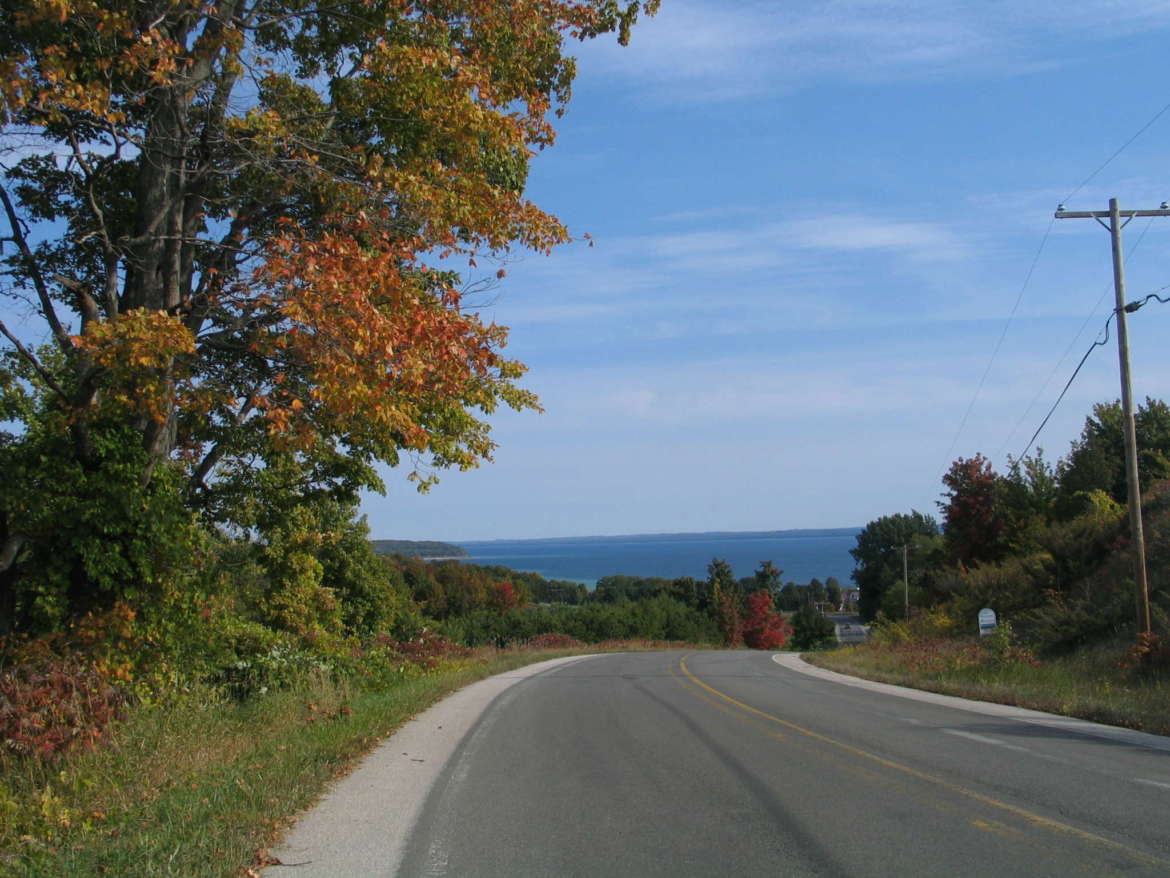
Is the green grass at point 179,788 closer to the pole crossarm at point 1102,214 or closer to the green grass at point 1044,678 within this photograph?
the green grass at point 1044,678

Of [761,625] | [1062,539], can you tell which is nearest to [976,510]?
[1062,539]

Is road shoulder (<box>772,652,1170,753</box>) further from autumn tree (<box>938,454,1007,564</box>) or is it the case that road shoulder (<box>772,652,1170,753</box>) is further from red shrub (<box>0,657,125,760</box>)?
autumn tree (<box>938,454,1007,564</box>)

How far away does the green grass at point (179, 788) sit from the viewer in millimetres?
5984

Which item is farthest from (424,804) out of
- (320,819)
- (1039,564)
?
(1039,564)

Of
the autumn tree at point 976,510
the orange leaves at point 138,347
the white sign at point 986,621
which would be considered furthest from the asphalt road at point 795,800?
the autumn tree at point 976,510

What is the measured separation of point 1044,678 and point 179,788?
16.8 m

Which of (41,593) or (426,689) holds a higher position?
(41,593)

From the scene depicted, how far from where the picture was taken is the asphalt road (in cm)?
612

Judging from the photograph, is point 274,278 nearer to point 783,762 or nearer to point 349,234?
point 349,234

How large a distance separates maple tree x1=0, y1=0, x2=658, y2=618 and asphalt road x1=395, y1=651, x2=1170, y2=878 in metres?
4.04

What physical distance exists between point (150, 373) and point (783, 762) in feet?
25.2

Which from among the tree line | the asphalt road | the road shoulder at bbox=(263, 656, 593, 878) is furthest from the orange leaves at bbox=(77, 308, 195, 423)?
the tree line

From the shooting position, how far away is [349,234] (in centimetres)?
1177

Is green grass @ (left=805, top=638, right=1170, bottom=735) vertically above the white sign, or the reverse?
the white sign
